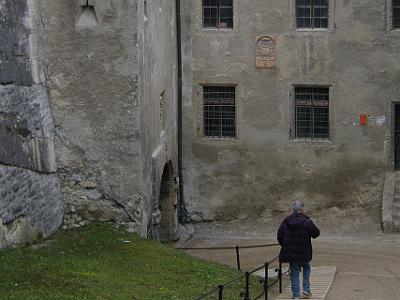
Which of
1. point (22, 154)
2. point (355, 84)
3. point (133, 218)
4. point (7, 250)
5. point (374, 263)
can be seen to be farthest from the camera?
point (355, 84)

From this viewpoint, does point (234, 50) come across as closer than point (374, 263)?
No

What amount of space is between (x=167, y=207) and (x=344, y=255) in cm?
453

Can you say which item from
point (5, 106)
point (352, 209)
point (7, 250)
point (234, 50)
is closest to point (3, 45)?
point (5, 106)

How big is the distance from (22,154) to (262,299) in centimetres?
498

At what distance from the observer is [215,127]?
27688mm

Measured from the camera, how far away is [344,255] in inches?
966

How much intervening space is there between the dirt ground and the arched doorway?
1.67 feet

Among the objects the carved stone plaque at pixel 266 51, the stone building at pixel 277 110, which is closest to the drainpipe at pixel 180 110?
the stone building at pixel 277 110

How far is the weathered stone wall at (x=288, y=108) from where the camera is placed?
2692 cm

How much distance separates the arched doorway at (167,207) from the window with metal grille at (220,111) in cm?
177

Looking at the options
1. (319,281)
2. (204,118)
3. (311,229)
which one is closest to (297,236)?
(311,229)

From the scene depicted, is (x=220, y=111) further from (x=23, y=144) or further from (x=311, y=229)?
(x=311, y=229)

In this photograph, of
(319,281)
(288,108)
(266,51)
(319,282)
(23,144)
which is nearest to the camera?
(23,144)

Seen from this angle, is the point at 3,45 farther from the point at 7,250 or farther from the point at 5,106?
the point at 7,250
